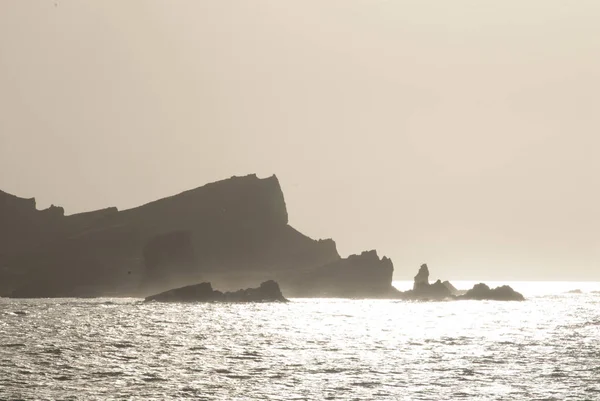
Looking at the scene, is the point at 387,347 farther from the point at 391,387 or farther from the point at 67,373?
the point at 67,373

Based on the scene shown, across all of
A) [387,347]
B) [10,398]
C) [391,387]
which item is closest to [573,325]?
[387,347]

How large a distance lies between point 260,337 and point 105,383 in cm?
4615

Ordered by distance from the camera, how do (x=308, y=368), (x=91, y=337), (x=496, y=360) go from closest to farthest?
(x=308, y=368), (x=496, y=360), (x=91, y=337)

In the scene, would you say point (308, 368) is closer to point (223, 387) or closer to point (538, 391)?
point (223, 387)

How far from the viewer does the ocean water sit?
183 feet

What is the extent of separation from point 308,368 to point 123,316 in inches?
3323

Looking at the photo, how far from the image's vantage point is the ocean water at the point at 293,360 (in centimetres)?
5569

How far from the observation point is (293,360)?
76312 millimetres

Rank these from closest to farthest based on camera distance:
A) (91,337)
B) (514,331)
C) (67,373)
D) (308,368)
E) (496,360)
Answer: (67,373) < (308,368) < (496,360) < (91,337) < (514,331)

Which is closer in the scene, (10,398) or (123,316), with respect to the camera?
(10,398)

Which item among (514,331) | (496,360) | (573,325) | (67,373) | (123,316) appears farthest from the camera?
(123,316)

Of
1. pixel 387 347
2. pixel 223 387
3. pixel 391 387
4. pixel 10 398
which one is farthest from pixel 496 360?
pixel 10 398

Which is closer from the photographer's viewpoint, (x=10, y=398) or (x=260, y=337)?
(x=10, y=398)

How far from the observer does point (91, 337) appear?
3863 inches
